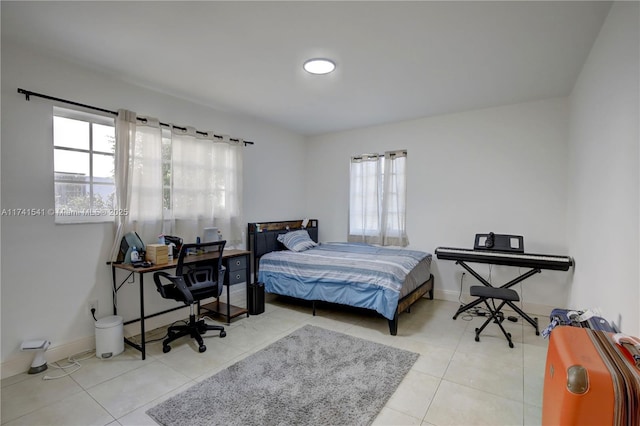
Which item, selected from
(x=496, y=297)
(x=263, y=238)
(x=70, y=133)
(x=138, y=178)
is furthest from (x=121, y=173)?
(x=496, y=297)

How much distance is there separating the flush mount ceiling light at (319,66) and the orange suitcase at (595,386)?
98.8 inches

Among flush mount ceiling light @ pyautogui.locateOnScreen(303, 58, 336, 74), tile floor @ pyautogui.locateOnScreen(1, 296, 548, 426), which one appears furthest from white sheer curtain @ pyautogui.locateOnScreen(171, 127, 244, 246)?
flush mount ceiling light @ pyautogui.locateOnScreen(303, 58, 336, 74)

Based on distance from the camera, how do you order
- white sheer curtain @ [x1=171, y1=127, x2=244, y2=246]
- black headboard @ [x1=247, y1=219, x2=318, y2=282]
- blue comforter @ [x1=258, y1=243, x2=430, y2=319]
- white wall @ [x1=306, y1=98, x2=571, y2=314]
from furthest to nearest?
black headboard @ [x1=247, y1=219, x2=318, y2=282] → white wall @ [x1=306, y1=98, x2=571, y2=314] → white sheer curtain @ [x1=171, y1=127, x2=244, y2=246] → blue comforter @ [x1=258, y1=243, x2=430, y2=319]

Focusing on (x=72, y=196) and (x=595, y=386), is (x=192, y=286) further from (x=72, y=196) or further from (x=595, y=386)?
(x=595, y=386)

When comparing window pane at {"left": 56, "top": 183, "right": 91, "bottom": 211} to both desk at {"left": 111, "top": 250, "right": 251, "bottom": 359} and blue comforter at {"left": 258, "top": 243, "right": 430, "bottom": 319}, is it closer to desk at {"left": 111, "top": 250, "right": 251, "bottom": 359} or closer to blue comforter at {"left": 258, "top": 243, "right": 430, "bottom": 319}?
desk at {"left": 111, "top": 250, "right": 251, "bottom": 359}

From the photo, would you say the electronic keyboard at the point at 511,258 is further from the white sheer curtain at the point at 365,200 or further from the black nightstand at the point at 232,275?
the black nightstand at the point at 232,275

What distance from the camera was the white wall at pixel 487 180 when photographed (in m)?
3.58

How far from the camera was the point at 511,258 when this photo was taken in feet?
10.7

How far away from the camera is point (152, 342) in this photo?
116 inches

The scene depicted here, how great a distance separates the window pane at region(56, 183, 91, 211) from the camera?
263 cm

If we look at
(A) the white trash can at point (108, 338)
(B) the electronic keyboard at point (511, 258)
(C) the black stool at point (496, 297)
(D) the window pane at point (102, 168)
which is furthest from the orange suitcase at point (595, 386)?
(D) the window pane at point (102, 168)

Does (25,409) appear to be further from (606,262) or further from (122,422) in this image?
(606,262)

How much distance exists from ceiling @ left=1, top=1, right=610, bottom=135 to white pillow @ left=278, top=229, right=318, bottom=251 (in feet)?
6.26

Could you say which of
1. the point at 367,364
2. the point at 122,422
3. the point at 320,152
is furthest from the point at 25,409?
the point at 320,152
